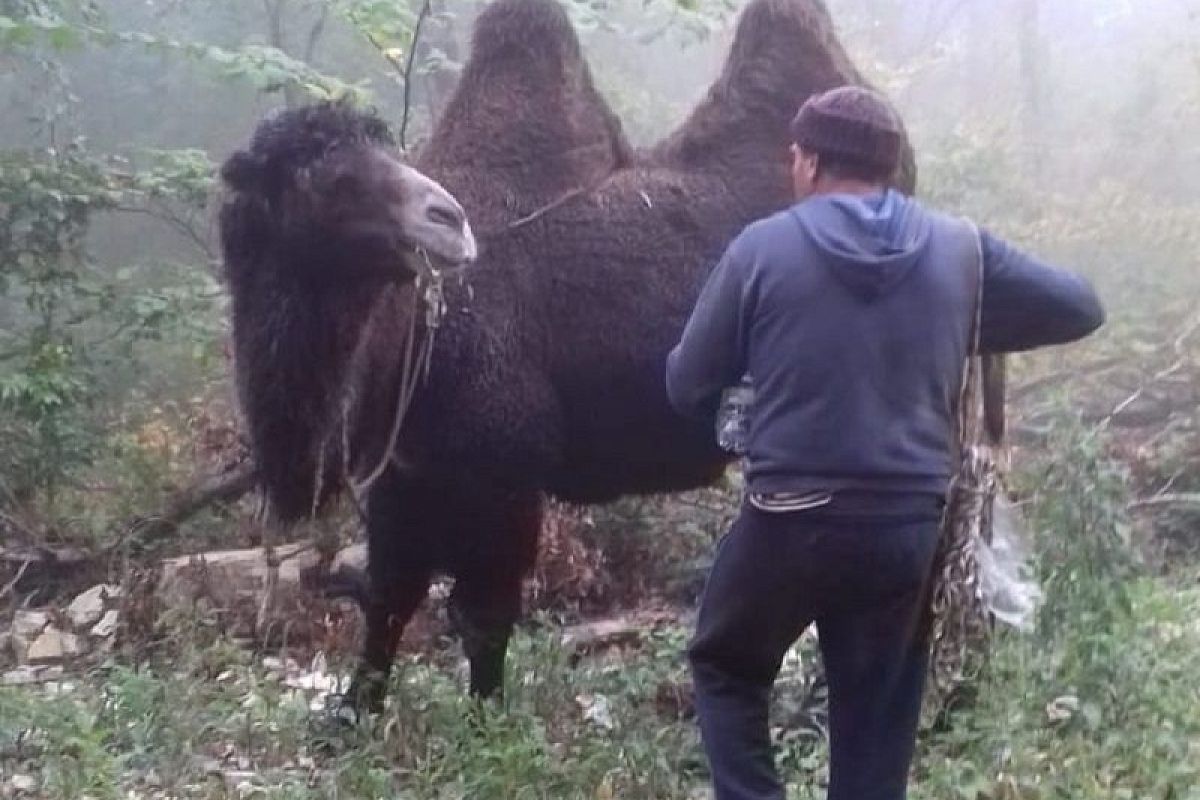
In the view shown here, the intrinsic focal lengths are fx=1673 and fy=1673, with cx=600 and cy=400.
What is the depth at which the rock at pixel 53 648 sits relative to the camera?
721 centimetres

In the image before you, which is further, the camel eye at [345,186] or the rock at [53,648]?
the rock at [53,648]

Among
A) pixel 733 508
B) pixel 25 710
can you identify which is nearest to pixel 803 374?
pixel 25 710

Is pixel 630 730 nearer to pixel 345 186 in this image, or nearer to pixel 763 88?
pixel 345 186

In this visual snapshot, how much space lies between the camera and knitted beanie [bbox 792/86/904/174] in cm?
395

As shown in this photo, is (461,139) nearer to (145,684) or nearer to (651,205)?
(651,205)

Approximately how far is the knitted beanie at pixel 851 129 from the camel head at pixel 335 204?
1.41m

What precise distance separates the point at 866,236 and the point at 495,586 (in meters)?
2.41

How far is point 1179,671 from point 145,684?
11.2 feet

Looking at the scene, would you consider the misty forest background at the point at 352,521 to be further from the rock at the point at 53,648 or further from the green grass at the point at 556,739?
the rock at the point at 53,648

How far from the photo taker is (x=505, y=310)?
5801 mm

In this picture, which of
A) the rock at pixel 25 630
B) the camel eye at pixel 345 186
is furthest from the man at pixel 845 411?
the rock at pixel 25 630

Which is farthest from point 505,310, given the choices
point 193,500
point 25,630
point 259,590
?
point 193,500

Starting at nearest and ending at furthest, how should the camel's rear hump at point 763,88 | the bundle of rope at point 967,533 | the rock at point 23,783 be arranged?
the bundle of rope at point 967,533, the rock at point 23,783, the camel's rear hump at point 763,88

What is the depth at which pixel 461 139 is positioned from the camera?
20.4 feet
